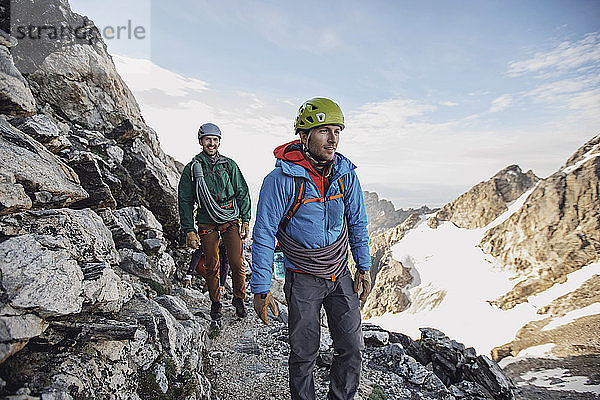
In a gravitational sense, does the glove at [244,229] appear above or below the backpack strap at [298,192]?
below

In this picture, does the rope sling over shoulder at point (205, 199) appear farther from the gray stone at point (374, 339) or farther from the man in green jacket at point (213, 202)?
the gray stone at point (374, 339)

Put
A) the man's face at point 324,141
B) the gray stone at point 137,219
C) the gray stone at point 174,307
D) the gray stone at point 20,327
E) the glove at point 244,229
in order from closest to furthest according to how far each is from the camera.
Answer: the gray stone at point 20,327, the man's face at point 324,141, the gray stone at point 174,307, the glove at point 244,229, the gray stone at point 137,219

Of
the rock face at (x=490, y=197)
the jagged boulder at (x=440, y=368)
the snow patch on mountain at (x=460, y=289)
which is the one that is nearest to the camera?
the jagged boulder at (x=440, y=368)

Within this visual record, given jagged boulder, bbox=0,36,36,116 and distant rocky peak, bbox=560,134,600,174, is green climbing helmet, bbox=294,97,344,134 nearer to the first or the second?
jagged boulder, bbox=0,36,36,116

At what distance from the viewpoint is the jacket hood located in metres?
4.46

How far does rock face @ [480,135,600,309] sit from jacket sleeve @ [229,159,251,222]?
95.8m

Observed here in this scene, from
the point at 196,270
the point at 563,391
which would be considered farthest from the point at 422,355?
the point at 563,391

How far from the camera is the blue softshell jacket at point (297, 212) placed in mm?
4379

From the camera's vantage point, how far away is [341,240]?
4.85 m

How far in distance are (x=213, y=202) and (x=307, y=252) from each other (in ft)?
12.4

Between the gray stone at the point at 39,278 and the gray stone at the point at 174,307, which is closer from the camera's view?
the gray stone at the point at 39,278

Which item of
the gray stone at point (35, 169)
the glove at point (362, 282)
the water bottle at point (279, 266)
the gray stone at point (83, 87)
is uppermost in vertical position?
the gray stone at point (83, 87)

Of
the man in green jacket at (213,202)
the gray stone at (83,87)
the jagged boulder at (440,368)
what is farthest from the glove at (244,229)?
the gray stone at (83,87)

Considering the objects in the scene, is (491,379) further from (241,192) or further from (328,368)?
(241,192)
